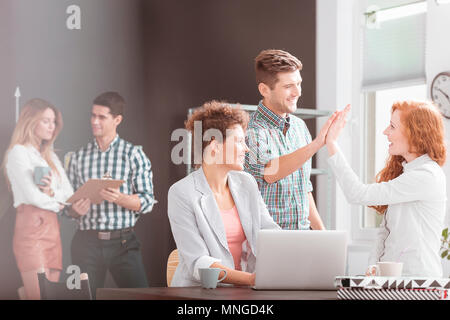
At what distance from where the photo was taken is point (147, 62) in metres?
4.64

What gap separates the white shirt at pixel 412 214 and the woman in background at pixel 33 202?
6.52ft

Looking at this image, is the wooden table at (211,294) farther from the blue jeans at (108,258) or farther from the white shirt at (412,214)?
the blue jeans at (108,258)

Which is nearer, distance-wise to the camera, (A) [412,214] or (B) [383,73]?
(A) [412,214]

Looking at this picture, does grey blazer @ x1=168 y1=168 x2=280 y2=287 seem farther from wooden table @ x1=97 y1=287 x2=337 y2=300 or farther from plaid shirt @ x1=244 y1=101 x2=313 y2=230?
plaid shirt @ x1=244 y1=101 x2=313 y2=230

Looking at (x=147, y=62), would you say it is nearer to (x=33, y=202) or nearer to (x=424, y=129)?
(x=33, y=202)

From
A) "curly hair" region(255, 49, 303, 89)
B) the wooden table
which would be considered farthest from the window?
the wooden table

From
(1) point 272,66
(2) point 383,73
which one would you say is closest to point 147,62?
(2) point 383,73

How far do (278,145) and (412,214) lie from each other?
2.49 feet

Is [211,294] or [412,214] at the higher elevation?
[412,214]

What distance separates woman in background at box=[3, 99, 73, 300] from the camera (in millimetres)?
3879

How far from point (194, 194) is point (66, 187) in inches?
72.3

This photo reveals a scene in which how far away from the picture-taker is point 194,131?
2.51m

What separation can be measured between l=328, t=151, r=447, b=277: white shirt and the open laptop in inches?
18.7
